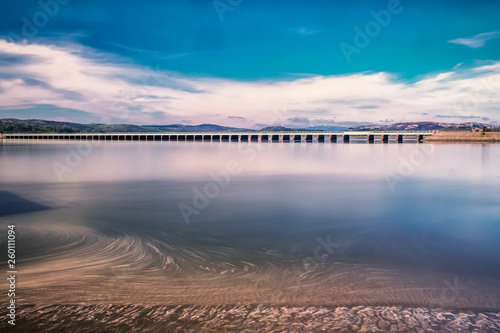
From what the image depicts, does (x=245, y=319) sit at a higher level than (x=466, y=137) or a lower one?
lower

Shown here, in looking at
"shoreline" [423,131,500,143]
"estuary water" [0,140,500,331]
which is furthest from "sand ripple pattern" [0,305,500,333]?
"shoreline" [423,131,500,143]

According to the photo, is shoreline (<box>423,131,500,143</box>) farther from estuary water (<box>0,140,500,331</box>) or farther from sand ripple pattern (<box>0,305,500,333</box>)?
sand ripple pattern (<box>0,305,500,333</box>)

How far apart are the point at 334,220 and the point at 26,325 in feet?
27.2

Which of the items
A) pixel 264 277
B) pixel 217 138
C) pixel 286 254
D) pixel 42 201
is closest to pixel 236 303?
pixel 264 277

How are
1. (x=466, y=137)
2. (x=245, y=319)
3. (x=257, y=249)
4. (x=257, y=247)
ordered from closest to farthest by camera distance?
1. (x=245, y=319)
2. (x=257, y=249)
3. (x=257, y=247)
4. (x=466, y=137)

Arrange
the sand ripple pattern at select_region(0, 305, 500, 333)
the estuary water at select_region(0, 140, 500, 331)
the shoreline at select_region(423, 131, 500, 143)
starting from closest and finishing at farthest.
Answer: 1. the sand ripple pattern at select_region(0, 305, 500, 333)
2. the estuary water at select_region(0, 140, 500, 331)
3. the shoreline at select_region(423, 131, 500, 143)

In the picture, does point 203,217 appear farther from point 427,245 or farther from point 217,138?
point 217,138

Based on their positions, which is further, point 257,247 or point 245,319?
point 257,247

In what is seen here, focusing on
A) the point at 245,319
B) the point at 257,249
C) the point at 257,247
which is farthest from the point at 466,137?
the point at 245,319

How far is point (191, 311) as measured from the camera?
4.82m

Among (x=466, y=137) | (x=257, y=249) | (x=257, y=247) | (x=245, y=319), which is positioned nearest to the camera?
(x=245, y=319)

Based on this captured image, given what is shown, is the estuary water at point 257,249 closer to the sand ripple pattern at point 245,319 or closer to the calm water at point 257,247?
the calm water at point 257,247

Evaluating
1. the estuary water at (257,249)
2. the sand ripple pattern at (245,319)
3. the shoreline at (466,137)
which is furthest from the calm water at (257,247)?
the shoreline at (466,137)

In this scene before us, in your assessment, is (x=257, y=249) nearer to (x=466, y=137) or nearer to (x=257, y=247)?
(x=257, y=247)
